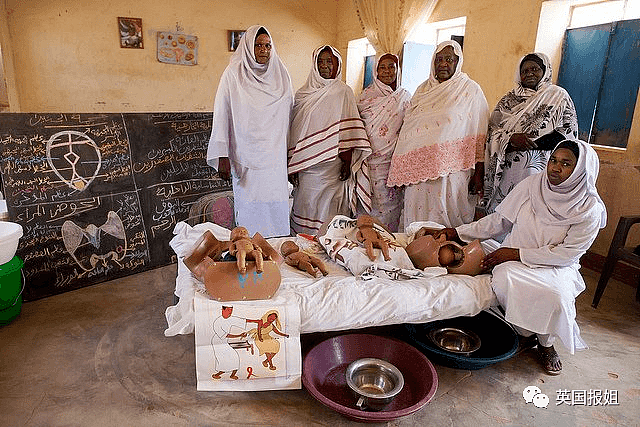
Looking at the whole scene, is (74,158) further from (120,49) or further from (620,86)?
(620,86)

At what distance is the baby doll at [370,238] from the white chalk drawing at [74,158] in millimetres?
1842

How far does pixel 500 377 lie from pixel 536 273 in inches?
21.2

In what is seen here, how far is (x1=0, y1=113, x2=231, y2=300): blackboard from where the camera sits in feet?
8.67

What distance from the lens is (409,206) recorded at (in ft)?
9.70

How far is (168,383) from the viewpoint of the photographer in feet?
6.45

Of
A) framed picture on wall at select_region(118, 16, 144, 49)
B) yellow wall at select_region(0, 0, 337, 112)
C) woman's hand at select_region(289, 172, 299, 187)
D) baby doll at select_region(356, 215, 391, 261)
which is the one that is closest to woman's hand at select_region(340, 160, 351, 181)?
woman's hand at select_region(289, 172, 299, 187)

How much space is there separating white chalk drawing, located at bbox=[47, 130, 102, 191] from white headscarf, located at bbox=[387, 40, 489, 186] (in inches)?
83.1

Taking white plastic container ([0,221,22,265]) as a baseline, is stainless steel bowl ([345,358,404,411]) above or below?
below

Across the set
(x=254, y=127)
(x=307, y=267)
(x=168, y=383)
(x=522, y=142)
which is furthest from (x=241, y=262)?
(x=522, y=142)

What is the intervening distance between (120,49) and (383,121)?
3951 mm

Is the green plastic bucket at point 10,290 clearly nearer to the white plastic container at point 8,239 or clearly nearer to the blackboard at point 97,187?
the white plastic container at point 8,239

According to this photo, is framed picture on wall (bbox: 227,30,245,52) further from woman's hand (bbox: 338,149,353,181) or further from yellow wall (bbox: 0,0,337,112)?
woman's hand (bbox: 338,149,353,181)

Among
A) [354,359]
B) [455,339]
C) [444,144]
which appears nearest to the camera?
[354,359]

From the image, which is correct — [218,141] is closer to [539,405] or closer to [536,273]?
[536,273]
